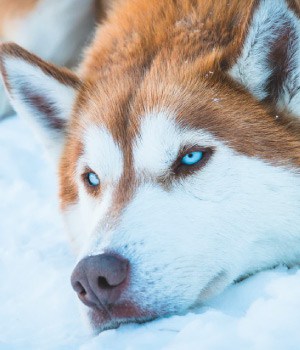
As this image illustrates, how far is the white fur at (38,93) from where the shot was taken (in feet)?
9.94

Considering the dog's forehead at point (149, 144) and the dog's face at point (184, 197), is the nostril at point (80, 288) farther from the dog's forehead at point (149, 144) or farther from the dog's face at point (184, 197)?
the dog's forehead at point (149, 144)

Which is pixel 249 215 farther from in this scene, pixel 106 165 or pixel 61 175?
pixel 61 175

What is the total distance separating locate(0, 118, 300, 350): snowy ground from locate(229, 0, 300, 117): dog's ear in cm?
69

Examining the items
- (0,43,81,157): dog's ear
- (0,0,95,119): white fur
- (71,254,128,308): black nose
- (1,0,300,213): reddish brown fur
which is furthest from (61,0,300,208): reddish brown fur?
(0,0,95,119): white fur

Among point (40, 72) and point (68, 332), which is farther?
point (40, 72)

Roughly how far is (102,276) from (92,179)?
2.44ft

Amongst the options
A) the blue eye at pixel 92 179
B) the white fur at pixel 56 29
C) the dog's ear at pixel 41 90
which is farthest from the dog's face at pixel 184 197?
the white fur at pixel 56 29

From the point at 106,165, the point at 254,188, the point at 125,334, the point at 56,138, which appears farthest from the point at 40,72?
the point at 125,334

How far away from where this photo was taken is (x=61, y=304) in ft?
8.58

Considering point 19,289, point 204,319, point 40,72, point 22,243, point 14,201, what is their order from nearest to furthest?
point 204,319 → point 19,289 → point 40,72 → point 22,243 → point 14,201

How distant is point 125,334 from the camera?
2098 millimetres

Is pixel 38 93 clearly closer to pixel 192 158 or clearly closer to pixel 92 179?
pixel 92 179

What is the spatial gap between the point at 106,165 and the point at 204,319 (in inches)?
34.1

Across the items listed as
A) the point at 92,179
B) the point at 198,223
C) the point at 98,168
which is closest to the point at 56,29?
the point at 92,179
